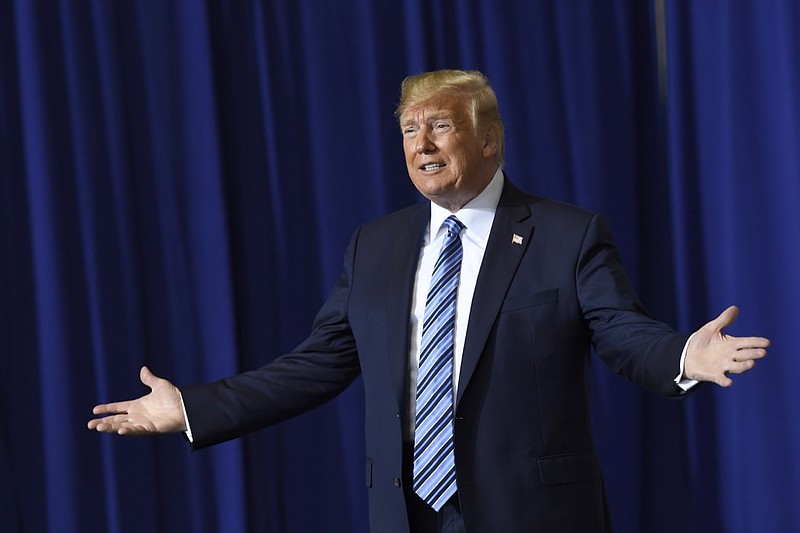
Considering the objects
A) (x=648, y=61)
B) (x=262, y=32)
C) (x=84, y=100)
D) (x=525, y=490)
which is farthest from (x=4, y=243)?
(x=648, y=61)

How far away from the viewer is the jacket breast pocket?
2.06 metres

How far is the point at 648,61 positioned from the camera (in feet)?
12.2

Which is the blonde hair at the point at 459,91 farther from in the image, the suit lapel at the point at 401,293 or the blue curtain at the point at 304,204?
the blue curtain at the point at 304,204

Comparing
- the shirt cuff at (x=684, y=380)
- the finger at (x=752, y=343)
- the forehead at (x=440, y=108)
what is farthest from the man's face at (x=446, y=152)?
the finger at (x=752, y=343)

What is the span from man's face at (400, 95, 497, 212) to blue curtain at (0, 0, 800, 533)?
1.30 m

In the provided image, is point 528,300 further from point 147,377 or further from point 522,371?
point 147,377

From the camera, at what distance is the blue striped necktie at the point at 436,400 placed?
2.02 m

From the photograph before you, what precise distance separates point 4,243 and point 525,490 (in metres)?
1.99

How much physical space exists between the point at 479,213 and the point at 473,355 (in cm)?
35

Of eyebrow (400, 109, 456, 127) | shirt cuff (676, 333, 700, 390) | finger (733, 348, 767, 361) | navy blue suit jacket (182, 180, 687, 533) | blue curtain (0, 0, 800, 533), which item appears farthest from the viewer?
blue curtain (0, 0, 800, 533)

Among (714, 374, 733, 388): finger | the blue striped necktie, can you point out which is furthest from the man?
(714, 374, 733, 388): finger

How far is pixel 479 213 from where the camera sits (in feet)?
7.28

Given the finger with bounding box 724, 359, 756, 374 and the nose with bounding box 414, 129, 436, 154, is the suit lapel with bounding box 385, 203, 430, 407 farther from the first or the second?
the finger with bounding box 724, 359, 756, 374

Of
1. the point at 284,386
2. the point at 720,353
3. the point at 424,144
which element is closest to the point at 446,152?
the point at 424,144
